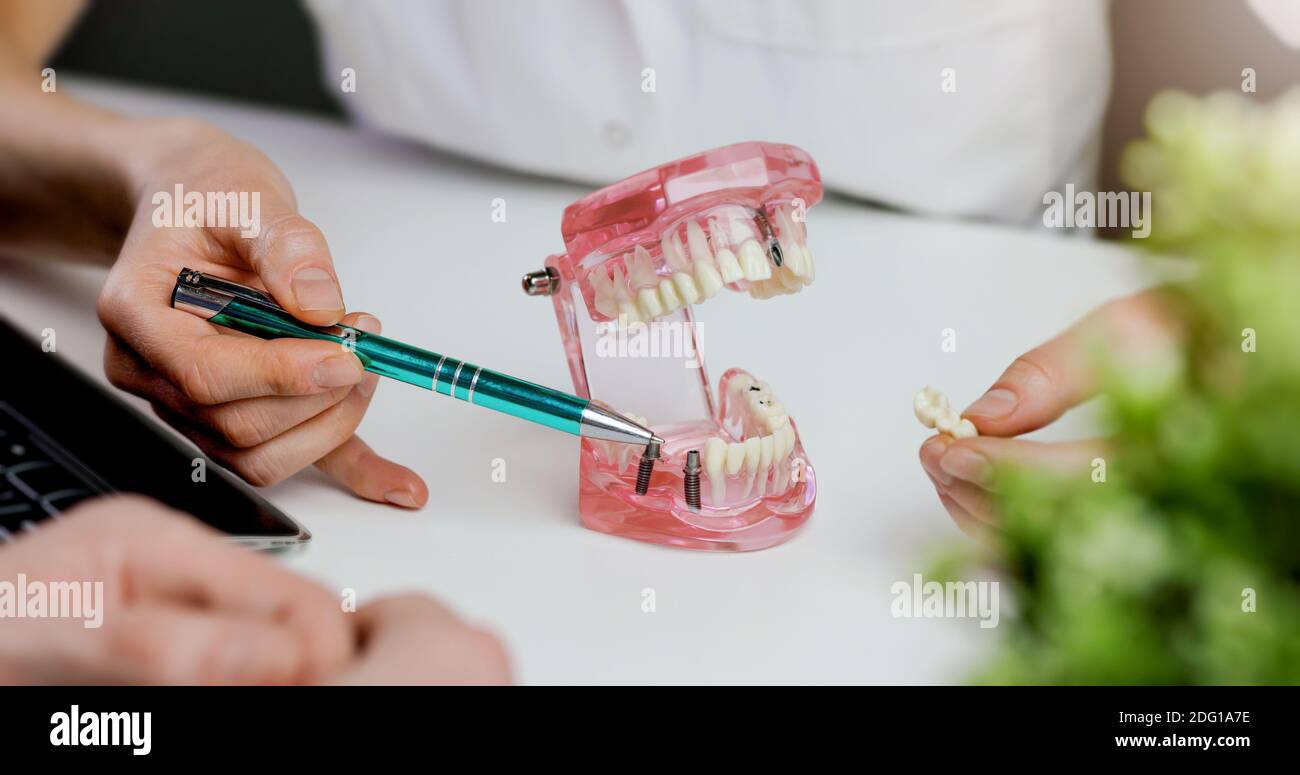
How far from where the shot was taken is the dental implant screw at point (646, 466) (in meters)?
0.73

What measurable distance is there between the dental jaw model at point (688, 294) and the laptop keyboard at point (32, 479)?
0.99 ft

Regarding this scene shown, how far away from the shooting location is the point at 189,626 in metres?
0.39

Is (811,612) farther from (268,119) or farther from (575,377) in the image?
(268,119)

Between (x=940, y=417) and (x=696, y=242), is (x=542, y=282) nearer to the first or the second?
(x=696, y=242)

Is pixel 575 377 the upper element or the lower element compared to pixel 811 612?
upper

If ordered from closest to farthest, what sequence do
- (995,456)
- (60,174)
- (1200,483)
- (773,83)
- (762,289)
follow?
(1200,483)
(995,456)
(762,289)
(60,174)
(773,83)

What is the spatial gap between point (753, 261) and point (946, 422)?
16 cm

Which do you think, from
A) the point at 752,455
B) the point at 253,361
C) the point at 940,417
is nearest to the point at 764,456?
the point at 752,455

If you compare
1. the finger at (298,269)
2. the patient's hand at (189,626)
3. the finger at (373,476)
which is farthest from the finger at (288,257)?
the patient's hand at (189,626)

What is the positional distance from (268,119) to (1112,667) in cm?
151

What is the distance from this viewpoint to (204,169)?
0.88 m

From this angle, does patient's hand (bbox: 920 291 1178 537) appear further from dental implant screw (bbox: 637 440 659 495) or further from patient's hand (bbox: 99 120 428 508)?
patient's hand (bbox: 99 120 428 508)
